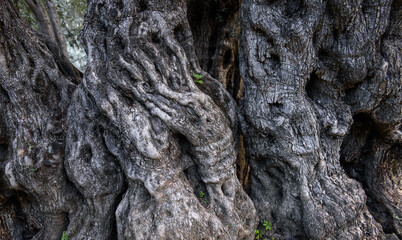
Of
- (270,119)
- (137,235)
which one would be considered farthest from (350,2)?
(137,235)

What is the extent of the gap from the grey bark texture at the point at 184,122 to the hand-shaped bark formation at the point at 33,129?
0.02m

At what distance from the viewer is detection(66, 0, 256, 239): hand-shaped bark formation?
2469mm

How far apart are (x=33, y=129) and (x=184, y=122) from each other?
193cm

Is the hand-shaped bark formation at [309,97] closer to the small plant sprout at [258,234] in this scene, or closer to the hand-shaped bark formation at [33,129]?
the small plant sprout at [258,234]

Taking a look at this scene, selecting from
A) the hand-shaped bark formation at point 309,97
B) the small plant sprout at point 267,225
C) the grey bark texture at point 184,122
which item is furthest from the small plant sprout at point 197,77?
the small plant sprout at point 267,225

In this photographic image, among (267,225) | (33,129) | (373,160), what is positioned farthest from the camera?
(373,160)

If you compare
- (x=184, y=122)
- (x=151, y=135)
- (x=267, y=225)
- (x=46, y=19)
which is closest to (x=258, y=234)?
(x=267, y=225)

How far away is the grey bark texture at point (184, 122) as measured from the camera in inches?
101

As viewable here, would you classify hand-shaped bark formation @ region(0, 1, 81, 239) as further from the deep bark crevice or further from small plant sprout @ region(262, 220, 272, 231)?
the deep bark crevice

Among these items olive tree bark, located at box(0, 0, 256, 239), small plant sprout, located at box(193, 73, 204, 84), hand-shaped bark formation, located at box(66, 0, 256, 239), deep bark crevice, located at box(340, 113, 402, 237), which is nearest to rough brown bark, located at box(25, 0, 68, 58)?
olive tree bark, located at box(0, 0, 256, 239)

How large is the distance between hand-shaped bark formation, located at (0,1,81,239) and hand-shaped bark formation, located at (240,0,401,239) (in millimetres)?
2431

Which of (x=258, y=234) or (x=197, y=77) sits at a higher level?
(x=197, y=77)

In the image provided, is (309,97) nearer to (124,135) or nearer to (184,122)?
(184,122)

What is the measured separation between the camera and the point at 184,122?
256cm
